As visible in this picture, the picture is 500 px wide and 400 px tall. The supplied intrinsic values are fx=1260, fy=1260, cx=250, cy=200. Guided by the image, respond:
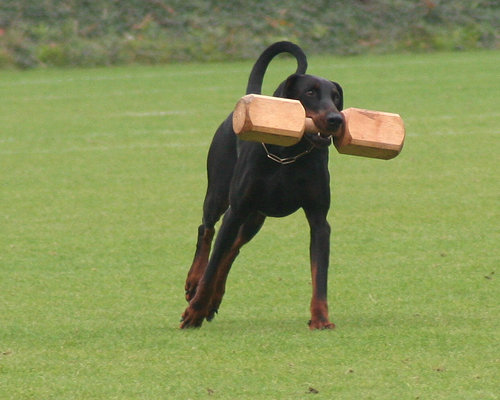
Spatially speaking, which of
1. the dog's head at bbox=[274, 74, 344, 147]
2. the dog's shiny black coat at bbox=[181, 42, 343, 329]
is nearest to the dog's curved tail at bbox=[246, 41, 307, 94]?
the dog's shiny black coat at bbox=[181, 42, 343, 329]

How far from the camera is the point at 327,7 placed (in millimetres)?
25234

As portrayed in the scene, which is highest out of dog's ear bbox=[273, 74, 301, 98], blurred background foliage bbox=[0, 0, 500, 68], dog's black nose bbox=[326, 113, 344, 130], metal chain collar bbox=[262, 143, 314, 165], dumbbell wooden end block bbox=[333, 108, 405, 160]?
dog's ear bbox=[273, 74, 301, 98]

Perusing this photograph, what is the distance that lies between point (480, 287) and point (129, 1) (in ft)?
61.9

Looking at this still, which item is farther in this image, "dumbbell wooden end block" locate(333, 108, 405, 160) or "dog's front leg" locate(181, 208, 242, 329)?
"dog's front leg" locate(181, 208, 242, 329)

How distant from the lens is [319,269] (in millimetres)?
5824

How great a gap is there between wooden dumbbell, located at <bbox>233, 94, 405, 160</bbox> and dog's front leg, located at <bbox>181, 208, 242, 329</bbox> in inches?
23.8

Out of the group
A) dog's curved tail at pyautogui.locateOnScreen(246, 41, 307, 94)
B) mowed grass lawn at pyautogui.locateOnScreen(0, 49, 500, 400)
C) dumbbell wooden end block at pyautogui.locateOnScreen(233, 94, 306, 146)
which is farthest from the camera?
dog's curved tail at pyautogui.locateOnScreen(246, 41, 307, 94)

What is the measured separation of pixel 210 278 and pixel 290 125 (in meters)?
0.97

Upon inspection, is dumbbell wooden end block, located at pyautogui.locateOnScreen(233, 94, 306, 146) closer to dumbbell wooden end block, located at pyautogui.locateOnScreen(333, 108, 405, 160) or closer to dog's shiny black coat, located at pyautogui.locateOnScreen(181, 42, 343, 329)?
dog's shiny black coat, located at pyautogui.locateOnScreen(181, 42, 343, 329)

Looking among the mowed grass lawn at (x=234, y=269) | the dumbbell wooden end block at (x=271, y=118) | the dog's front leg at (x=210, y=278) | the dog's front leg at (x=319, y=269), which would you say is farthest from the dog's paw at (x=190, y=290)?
the dumbbell wooden end block at (x=271, y=118)

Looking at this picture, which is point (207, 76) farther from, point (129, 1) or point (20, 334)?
point (20, 334)

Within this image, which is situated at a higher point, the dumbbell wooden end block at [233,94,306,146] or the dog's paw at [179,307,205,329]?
the dumbbell wooden end block at [233,94,306,146]

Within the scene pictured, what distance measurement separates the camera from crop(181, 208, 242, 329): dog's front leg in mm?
5961

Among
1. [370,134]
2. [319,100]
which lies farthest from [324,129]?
[370,134]
